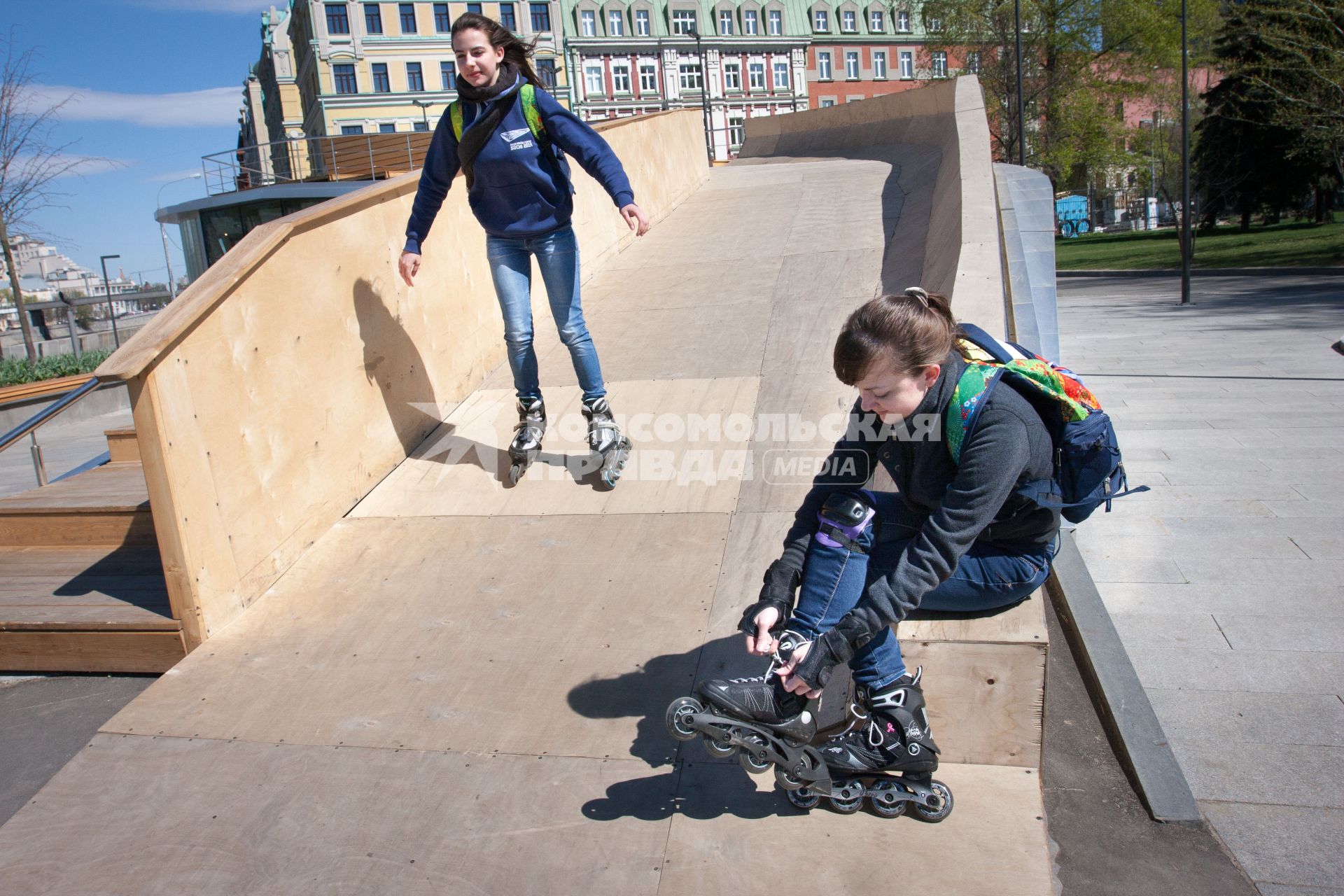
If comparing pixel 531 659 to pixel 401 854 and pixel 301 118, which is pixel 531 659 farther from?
pixel 301 118

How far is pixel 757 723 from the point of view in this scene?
8.21 ft

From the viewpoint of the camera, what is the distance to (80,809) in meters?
2.81

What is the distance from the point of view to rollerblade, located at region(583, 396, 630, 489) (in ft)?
15.5

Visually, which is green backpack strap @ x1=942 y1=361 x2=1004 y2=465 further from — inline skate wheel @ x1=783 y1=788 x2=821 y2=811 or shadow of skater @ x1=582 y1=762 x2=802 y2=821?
shadow of skater @ x1=582 y1=762 x2=802 y2=821

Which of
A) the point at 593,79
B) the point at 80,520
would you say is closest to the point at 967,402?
the point at 80,520

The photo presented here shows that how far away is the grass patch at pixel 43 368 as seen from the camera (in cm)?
1539

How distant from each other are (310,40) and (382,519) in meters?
66.8

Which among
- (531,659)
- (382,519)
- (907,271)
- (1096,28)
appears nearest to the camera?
(531,659)

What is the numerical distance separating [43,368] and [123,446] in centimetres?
1282

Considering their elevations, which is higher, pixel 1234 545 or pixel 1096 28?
pixel 1096 28

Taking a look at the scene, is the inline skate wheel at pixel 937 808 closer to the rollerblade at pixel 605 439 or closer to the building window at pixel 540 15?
the rollerblade at pixel 605 439

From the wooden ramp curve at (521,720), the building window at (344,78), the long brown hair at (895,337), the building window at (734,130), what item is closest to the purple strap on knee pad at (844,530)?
the long brown hair at (895,337)

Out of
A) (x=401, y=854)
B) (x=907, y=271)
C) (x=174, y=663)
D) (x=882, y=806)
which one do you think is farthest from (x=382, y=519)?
(x=907, y=271)

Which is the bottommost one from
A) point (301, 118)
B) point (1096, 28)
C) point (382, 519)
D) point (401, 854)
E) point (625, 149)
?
point (401, 854)
